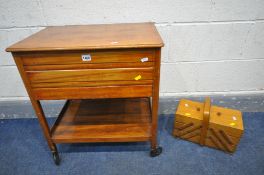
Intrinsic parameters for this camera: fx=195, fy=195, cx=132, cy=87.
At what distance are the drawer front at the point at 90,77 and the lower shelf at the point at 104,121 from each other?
38 centimetres

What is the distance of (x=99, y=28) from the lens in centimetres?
118

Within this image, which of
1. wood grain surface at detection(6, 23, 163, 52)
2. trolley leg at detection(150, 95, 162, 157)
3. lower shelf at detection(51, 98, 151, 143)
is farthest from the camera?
lower shelf at detection(51, 98, 151, 143)

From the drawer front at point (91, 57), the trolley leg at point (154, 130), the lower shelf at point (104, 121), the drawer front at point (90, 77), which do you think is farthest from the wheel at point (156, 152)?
the drawer front at point (91, 57)

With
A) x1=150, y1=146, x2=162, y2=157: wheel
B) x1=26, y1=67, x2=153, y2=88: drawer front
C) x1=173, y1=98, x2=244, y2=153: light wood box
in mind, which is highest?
x1=26, y1=67, x2=153, y2=88: drawer front

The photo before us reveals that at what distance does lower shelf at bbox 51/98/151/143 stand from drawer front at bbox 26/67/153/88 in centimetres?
38

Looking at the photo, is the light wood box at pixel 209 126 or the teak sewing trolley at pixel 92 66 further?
the light wood box at pixel 209 126

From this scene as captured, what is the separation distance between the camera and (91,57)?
0.88 meters

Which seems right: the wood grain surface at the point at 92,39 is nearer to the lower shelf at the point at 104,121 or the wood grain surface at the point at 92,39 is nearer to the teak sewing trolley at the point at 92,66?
the teak sewing trolley at the point at 92,66

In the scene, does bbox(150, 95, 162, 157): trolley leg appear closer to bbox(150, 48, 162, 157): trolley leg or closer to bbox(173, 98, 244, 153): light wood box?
bbox(150, 48, 162, 157): trolley leg

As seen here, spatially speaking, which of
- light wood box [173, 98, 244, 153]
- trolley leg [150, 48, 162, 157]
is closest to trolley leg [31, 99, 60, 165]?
trolley leg [150, 48, 162, 157]

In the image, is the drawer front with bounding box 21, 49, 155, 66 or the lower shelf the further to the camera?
the lower shelf

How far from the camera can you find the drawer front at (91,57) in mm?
873

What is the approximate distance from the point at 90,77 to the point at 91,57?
0.34 ft

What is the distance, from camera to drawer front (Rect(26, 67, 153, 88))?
920 millimetres
